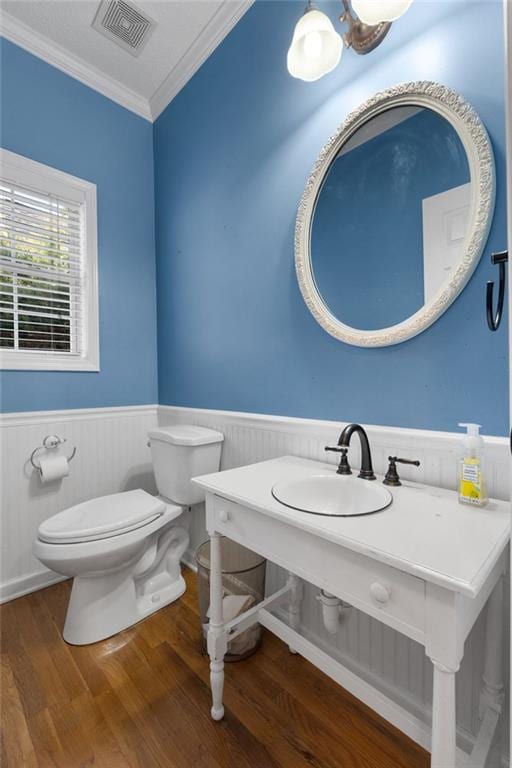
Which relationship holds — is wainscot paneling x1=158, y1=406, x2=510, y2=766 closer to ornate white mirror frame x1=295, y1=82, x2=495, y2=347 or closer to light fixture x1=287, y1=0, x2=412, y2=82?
ornate white mirror frame x1=295, y1=82, x2=495, y2=347

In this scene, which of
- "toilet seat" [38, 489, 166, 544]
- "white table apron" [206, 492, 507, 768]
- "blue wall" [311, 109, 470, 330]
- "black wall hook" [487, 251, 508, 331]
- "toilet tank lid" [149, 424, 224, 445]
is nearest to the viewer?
"white table apron" [206, 492, 507, 768]

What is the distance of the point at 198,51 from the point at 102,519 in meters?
2.32

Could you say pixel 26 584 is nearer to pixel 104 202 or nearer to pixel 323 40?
pixel 104 202

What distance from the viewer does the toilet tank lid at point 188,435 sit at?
153cm

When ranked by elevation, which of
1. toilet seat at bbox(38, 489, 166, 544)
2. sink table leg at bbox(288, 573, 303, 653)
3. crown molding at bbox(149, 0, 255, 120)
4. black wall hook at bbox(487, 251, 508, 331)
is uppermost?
crown molding at bbox(149, 0, 255, 120)

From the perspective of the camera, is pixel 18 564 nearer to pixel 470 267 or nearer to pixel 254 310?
pixel 254 310

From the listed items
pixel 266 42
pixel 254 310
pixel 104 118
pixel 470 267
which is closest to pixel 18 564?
pixel 254 310

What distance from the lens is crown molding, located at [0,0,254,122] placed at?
158cm

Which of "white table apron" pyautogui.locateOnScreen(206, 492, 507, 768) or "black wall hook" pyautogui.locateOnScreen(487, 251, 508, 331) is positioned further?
"black wall hook" pyautogui.locateOnScreen(487, 251, 508, 331)

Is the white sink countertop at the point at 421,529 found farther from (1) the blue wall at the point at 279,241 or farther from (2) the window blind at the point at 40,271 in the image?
(2) the window blind at the point at 40,271

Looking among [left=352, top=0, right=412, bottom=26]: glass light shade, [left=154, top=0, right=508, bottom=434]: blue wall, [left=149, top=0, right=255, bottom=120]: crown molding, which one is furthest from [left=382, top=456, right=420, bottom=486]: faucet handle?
[left=149, top=0, right=255, bottom=120]: crown molding

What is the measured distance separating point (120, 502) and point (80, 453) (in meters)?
0.50

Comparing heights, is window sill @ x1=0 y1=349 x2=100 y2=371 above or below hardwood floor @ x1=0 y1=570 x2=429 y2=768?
above

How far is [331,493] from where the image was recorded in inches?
40.1
